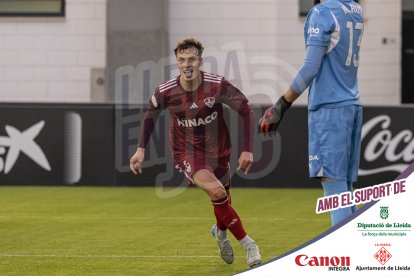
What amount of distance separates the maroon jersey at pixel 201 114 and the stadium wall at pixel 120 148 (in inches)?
304

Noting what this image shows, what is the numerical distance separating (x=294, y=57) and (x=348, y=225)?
15815 millimetres

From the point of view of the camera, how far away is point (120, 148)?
1878cm

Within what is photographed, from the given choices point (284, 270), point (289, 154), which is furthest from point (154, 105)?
point (289, 154)

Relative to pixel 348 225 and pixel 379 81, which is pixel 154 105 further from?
pixel 379 81

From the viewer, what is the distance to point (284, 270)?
7.74 metres

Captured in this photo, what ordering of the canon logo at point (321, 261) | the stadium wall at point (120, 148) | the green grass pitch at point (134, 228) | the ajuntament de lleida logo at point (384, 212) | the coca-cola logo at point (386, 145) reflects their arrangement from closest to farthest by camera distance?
the ajuntament de lleida logo at point (384, 212)
the canon logo at point (321, 261)
the green grass pitch at point (134, 228)
the coca-cola logo at point (386, 145)
the stadium wall at point (120, 148)

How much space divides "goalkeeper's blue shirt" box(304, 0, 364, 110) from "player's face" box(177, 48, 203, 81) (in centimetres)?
187

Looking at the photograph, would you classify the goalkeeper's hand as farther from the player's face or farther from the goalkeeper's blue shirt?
the player's face

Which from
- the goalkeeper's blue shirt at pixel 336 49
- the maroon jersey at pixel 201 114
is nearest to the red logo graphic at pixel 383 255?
the goalkeeper's blue shirt at pixel 336 49

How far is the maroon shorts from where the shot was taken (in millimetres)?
10594

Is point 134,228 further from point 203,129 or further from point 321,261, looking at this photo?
point 321,261

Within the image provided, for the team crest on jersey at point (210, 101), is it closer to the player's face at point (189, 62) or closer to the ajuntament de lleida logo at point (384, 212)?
the player's face at point (189, 62)

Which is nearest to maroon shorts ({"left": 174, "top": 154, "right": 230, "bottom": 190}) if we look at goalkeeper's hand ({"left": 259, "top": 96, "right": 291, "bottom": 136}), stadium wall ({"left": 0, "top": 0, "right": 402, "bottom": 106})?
goalkeeper's hand ({"left": 259, "top": 96, "right": 291, "bottom": 136})

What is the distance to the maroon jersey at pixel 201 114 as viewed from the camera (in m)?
10.6
